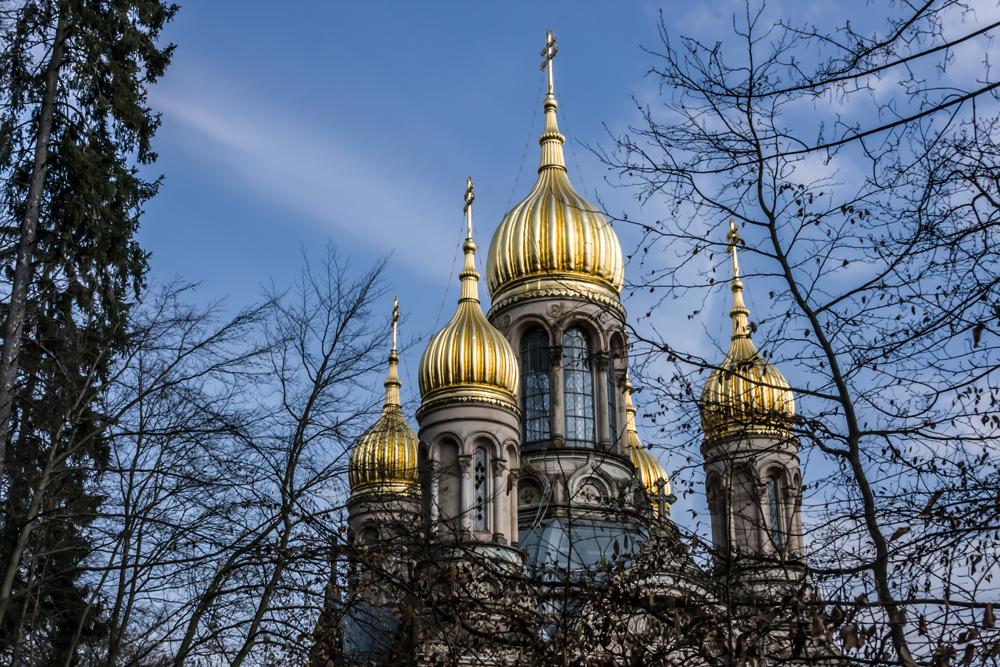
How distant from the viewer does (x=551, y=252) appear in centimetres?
2691

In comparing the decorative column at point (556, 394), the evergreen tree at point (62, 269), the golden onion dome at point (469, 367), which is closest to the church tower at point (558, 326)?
the decorative column at point (556, 394)

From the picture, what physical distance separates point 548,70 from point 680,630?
83.6 feet

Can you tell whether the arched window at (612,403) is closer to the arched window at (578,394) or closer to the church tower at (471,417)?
the arched window at (578,394)

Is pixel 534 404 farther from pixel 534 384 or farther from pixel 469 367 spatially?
pixel 469 367

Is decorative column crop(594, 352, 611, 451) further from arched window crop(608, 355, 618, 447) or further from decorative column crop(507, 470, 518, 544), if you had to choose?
decorative column crop(507, 470, 518, 544)

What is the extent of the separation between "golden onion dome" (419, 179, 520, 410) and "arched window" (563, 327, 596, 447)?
2.24m

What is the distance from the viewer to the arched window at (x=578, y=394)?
25744 mm

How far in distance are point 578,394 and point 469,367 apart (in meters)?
3.72

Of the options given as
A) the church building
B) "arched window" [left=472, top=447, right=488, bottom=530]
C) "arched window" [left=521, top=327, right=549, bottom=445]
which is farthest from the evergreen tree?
"arched window" [left=521, top=327, right=549, bottom=445]

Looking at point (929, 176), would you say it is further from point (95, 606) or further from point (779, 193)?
point (95, 606)

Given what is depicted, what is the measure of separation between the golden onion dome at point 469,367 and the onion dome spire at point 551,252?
295 cm

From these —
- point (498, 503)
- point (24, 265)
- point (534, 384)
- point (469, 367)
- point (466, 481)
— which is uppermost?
point (534, 384)

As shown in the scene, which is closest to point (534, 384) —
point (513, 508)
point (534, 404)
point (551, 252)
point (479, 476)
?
point (534, 404)

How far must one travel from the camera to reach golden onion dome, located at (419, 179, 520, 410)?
23.3 m
